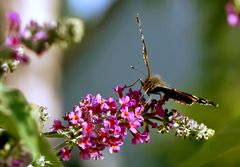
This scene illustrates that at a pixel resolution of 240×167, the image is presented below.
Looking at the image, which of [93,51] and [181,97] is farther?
[93,51]

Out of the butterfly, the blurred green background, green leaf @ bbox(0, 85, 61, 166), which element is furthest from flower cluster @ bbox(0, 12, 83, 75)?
green leaf @ bbox(0, 85, 61, 166)

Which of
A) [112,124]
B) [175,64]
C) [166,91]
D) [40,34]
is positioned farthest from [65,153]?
[175,64]

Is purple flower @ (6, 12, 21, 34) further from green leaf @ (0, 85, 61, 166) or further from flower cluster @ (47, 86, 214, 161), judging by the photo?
green leaf @ (0, 85, 61, 166)

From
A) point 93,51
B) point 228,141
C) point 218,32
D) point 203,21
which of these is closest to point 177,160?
point 218,32

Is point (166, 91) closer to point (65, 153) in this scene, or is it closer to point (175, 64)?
point (65, 153)

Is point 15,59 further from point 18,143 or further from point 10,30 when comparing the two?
point 10,30

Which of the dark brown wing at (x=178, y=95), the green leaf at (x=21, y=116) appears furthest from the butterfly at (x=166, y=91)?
the green leaf at (x=21, y=116)

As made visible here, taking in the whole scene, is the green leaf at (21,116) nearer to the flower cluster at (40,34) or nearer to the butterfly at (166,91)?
the butterfly at (166,91)
